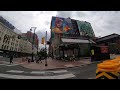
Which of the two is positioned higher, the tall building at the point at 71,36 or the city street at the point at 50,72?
the tall building at the point at 71,36

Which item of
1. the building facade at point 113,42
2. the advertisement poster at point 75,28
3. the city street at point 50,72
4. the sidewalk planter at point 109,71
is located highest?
the advertisement poster at point 75,28

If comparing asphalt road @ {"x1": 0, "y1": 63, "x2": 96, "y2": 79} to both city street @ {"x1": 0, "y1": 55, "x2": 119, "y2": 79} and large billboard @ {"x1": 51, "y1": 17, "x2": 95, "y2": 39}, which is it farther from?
large billboard @ {"x1": 51, "y1": 17, "x2": 95, "y2": 39}

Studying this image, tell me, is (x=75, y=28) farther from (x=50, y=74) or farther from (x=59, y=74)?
(x=50, y=74)

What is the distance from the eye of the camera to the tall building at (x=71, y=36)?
1001 inches

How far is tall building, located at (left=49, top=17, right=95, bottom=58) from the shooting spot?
83.4ft

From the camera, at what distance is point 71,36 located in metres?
30.4

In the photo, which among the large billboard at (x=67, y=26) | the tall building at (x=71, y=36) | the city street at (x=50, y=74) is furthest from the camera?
the large billboard at (x=67, y=26)

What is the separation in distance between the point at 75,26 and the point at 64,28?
3.98 meters

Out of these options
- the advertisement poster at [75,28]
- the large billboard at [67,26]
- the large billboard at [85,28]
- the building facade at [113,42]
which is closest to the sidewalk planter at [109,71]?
the large billboard at [67,26]

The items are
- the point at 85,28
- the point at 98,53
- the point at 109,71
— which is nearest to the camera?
the point at 109,71

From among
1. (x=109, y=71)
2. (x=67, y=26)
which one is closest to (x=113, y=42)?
(x=67, y=26)

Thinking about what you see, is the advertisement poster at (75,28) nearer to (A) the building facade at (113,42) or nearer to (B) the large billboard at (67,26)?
(B) the large billboard at (67,26)
